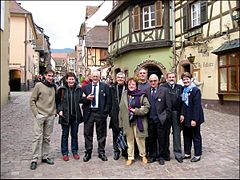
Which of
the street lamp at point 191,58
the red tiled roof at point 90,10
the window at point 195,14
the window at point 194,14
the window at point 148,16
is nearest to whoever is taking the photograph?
the window at point 194,14

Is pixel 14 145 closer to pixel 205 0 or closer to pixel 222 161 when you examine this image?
pixel 222 161

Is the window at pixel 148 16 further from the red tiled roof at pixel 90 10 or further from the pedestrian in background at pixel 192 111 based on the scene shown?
the red tiled roof at pixel 90 10

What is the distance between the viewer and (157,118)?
255 inches

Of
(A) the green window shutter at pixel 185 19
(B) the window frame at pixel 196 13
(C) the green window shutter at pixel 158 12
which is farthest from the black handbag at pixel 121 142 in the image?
(C) the green window shutter at pixel 158 12

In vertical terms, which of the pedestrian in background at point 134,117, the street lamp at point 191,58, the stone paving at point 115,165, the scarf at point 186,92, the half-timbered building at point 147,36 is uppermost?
the half-timbered building at point 147,36

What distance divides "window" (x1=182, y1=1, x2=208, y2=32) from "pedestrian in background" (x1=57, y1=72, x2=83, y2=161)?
34.5 ft

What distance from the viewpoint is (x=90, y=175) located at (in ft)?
18.4

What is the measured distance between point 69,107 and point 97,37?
37.8m

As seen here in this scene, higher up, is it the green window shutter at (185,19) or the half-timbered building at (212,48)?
the green window shutter at (185,19)

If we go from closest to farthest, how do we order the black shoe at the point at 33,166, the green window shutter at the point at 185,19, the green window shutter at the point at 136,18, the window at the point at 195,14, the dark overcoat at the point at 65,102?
the black shoe at the point at 33,166 → the dark overcoat at the point at 65,102 → the window at the point at 195,14 → the green window shutter at the point at 185,19 → the green window shutter at the point at 136,18

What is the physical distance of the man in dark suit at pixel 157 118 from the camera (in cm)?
645

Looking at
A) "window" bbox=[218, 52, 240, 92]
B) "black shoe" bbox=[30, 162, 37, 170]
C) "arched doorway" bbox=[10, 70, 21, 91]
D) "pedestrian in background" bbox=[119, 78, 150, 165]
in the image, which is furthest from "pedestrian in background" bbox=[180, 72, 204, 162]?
"arched doorway" bbox=[10, 70, 21, 91]

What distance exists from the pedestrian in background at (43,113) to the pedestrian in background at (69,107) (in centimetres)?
19

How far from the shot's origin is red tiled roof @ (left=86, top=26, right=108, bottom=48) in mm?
42750
